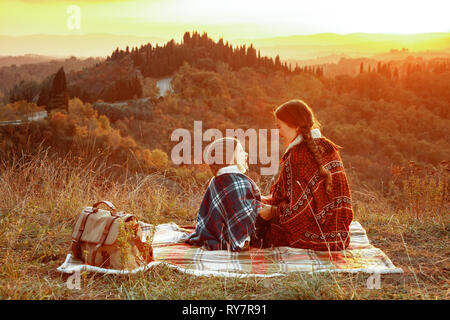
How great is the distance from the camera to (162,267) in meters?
3.14

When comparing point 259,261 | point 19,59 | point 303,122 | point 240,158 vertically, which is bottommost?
point 259,261

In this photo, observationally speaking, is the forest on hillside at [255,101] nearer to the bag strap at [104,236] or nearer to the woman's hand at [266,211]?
the woman's hand at [266,211]

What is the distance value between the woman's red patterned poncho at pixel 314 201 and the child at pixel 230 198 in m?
0.28

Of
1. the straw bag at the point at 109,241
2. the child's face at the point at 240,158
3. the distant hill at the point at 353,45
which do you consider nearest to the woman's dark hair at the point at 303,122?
the child's face at the point at 240,158

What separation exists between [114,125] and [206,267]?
37.7 m

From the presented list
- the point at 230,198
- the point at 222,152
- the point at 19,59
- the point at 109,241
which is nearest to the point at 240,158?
the point at 222,152

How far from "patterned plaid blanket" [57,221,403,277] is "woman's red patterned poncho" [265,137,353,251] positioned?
116mm

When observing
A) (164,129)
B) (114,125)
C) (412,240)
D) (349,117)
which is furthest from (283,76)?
(412,240)

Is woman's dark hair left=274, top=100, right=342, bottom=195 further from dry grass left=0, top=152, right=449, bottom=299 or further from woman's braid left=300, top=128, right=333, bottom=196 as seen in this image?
dry grass left=0, top=152, right=449, bottom=299

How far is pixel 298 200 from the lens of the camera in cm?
350

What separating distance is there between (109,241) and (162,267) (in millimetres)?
409

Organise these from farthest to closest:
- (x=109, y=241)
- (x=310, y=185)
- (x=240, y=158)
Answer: (x=240, y=158) < (x=310, y=185) < (x=109, y=241)

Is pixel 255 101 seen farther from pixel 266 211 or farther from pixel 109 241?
pixel 109 241

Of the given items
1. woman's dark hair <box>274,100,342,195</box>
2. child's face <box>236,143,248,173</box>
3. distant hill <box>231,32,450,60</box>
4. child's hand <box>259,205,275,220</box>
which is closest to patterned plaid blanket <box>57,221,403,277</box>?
child's hand <box>259,205,275,220</box>
